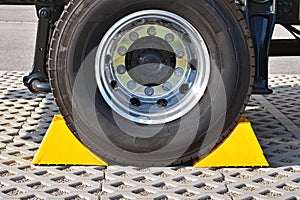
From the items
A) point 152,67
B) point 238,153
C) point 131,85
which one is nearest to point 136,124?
point 131,85

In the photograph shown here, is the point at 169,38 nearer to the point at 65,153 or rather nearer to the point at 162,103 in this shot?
the point at 162,103

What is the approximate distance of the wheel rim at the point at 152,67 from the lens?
376 centimetres

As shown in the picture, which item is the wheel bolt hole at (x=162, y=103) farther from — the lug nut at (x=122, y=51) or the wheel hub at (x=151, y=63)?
the lug nut at (x=122, y=51)

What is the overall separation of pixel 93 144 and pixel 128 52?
644 mm

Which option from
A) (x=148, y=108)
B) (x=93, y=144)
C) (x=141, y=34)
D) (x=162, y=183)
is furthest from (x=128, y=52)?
(x=162, y=183)

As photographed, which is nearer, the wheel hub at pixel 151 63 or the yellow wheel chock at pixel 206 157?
the yellow wheel chock at pixel 206 157

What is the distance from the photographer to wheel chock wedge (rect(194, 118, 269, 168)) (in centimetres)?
377

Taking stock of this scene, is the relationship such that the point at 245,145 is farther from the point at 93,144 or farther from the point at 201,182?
the point at 93,144

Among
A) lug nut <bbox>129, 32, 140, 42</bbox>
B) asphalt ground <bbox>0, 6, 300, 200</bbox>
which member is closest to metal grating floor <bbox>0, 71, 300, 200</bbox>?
asphalt ground <bbox>0, 6, 300, 200</bbox>

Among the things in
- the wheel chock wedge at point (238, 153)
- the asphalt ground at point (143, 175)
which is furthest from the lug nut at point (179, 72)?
the asphalt ground at point (143, 175)

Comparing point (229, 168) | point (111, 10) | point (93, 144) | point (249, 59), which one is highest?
point (111, 10)

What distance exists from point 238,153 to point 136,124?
66 centimetres

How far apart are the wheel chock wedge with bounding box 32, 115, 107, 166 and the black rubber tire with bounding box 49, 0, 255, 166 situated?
7 centimetres

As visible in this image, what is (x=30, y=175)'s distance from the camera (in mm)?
3605
